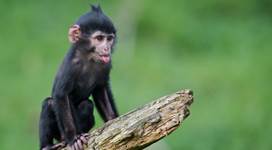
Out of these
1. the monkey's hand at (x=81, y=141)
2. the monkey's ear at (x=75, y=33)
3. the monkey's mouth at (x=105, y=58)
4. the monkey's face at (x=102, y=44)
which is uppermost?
the monkey's ear at (x=75, y=33)

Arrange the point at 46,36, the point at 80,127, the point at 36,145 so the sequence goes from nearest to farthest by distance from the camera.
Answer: the point at 80,127, the point at 36,145, the point at 46,36

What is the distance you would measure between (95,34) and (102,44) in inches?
6.3

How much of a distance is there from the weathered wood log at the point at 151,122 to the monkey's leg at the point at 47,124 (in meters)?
1.72

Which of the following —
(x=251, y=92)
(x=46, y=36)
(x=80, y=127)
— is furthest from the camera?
(x=46, y=36)

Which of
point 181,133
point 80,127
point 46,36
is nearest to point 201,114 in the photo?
point 181,133

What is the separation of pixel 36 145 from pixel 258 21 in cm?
710

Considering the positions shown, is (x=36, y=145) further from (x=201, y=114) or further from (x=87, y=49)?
(x=87, y=49)

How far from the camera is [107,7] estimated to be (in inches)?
1212

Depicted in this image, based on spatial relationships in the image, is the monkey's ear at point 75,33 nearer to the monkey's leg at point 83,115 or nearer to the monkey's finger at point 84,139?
the monkey's leg at point 83,115

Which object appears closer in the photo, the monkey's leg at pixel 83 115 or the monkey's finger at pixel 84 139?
the monkey's finger at pixel 84 139

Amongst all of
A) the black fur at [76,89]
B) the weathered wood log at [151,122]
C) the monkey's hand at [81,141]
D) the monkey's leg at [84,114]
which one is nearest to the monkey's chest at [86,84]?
the black fur at [76,89]

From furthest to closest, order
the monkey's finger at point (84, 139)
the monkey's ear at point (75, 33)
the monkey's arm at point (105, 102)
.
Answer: the monkey's arm at point (105, 102)
the monkey's ear at point (75, 33)
the monkey's finger at point (84, 139)

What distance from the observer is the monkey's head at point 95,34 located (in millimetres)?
19844

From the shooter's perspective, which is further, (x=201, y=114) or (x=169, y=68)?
(x=169, y=68)
